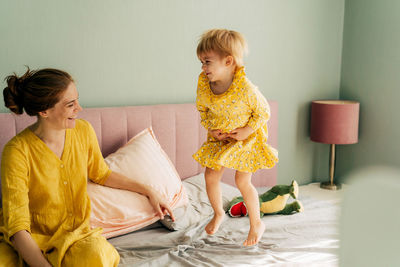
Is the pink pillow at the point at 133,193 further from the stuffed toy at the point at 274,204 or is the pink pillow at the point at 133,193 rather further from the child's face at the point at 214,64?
the child's face at the point at 214,64

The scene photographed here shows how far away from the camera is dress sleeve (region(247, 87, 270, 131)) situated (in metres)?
1.67

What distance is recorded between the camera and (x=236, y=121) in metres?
1.69

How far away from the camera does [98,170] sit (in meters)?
1.85

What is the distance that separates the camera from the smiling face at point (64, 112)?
158cm

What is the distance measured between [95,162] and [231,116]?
66 centimetres

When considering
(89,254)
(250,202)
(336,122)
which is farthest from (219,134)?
(336,122)

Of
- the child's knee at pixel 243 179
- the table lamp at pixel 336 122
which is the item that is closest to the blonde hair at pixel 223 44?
the child's knee at pixel 243 179

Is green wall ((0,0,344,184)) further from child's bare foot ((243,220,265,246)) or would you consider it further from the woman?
child's bare foot ((243,220,265,246))

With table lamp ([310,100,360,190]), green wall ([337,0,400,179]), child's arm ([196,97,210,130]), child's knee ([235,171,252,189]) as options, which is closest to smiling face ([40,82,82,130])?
child's arm ([196,97,210,130])

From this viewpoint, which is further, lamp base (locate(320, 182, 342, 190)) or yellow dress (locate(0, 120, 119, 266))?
lamp base (locate(320, 182, 342, 190))

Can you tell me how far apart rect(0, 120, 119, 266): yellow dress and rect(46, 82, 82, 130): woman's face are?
86 mm

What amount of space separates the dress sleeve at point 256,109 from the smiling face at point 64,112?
719 millimetres

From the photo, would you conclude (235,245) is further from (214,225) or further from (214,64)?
(214,64)

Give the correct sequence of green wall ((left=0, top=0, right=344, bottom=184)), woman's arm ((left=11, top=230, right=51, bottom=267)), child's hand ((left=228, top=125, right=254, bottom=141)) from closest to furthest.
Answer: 1. woman's arm ((left=11, top=230, right=51, bottom=267))
2. child's hand ((left=228, top=125, right=254, bottom=141))
3. green wall ((left=0, top=0, right=344, bottom=184))
